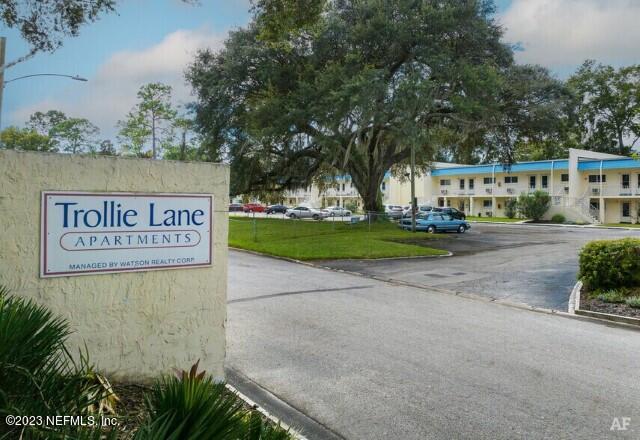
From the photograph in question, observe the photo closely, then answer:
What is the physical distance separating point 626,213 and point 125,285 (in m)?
53.8

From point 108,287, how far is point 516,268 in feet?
48.1

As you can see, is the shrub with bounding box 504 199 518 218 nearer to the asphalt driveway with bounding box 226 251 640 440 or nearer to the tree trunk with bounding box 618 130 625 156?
the tree trunk with bounding box 618 130 625 156

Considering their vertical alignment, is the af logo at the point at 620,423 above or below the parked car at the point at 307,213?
below

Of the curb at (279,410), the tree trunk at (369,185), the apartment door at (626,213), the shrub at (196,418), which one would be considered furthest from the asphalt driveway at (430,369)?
the apartment door at (626,213)

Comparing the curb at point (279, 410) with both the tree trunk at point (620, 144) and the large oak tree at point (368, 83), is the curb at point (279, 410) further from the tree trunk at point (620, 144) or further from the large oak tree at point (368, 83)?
the tree trunk at point (620, 144)

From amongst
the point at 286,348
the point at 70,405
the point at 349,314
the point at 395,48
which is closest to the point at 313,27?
the point at 349,314

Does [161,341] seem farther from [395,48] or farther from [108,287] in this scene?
[395,48]

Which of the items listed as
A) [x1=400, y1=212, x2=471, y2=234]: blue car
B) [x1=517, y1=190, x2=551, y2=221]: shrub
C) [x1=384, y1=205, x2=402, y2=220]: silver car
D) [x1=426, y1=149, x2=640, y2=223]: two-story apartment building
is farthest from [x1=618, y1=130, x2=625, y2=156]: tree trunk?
[x1=400, y1=212, x2=471, y2=234]: blue car

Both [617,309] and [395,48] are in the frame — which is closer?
[617,309]

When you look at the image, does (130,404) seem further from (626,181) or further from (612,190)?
(626,181)

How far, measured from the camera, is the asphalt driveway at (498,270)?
39.5 feet

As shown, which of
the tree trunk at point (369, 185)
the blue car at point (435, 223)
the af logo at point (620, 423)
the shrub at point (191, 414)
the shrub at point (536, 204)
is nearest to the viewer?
the shrub at point (191, 414)

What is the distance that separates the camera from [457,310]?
32.1 ft

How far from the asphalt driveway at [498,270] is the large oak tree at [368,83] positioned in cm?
806
